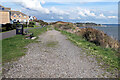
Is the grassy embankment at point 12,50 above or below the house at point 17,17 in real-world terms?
below

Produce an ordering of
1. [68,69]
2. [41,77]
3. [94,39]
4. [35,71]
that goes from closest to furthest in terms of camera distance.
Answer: [41,77], [35,71], [68,69], [94,39]

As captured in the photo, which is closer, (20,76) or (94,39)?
(20,76)

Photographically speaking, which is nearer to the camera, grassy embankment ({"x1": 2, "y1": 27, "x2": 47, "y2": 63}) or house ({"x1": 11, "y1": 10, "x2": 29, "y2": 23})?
grassy embankment ({"x1": 2, "y1": 27, "x2": 47, "y2": 63})

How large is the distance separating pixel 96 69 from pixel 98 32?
11817 millimetres

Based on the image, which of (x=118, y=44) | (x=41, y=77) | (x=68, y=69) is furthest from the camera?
(x=118, y=44)

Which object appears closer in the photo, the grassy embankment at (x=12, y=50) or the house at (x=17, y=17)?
the grassy embankment at (x=12, y=50)

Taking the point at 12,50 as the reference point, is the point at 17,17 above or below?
above

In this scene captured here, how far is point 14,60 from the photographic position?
736cm

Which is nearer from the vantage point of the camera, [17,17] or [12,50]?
[12,50]

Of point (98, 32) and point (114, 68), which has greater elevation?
point (98, 32)

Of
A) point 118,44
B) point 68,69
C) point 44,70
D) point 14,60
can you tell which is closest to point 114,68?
point 68,69

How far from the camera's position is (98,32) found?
17625 mm

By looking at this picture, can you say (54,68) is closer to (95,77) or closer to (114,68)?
(95,77)

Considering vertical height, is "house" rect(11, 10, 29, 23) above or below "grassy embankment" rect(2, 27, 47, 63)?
above
